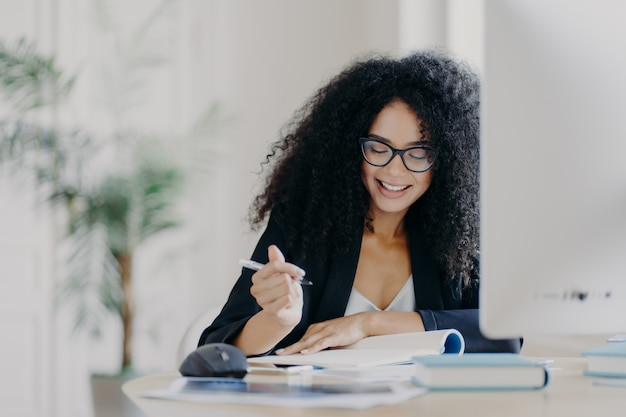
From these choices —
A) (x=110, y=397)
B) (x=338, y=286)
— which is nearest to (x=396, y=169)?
(x=338, y=286)

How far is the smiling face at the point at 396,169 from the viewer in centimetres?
187

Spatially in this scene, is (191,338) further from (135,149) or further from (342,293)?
(135,149)

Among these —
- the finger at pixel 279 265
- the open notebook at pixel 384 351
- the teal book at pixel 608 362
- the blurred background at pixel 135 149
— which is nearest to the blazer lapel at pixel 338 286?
the open notebook at pixel 384 351

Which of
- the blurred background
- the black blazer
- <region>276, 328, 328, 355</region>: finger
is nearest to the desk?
<region>276, 328, 328, 355</region>: finger

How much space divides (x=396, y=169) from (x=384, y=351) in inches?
20.8

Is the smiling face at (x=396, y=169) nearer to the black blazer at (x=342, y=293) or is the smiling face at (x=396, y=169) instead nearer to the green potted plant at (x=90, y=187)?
the black blazer at (x=342, y=293)

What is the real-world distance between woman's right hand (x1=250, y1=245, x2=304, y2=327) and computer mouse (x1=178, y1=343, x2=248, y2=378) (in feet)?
0.57

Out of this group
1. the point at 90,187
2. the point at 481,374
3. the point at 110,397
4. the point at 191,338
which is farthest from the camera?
the point at 90,187

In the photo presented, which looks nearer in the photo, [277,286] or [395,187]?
[277,286]

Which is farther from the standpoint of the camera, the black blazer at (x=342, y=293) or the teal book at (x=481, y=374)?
the black blazer at (x=342, y=293)

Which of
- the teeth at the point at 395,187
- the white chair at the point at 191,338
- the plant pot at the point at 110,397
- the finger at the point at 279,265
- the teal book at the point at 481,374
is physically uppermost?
the teeth at the point at 395,187

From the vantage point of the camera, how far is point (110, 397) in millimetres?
3152

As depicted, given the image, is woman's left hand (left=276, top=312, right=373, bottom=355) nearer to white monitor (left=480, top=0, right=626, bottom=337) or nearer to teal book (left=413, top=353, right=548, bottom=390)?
teal book (left=413, top=353, right=548, bottom=390)

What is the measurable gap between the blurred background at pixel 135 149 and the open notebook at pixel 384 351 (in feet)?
6.00
